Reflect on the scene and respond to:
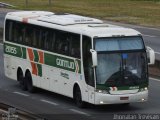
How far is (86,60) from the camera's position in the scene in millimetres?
21656

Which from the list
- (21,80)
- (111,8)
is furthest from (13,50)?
(111,8)

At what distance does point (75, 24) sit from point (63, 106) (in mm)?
2753

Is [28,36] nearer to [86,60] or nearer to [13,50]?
[13,50]

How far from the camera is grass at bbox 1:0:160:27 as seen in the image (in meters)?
53.1

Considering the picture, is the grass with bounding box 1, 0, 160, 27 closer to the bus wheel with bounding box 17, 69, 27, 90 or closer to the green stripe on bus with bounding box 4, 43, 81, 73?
the green stripe on bus with bounding box 4, 43, 81, 73

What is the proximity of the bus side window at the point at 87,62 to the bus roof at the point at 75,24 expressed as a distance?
0.85ft

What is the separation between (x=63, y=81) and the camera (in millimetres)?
23344

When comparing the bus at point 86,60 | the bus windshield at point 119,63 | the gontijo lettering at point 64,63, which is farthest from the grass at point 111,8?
the bus windshield at point 119,63

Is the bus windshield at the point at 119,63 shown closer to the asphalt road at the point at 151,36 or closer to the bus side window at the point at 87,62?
the bus side window at the point at 87,62

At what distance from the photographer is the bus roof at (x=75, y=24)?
2172cm

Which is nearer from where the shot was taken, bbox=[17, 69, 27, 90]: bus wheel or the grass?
bbox=[17, 69, 27, 90]: bus wheel

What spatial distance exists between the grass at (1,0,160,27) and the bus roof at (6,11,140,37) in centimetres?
2380

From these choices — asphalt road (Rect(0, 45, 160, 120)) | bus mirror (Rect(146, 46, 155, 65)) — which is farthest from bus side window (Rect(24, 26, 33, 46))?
bus mirror (Rect(146, 46, 155, 65))

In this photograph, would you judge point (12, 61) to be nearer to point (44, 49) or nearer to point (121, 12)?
point (44, 49)
